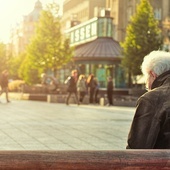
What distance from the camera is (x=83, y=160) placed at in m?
3.07

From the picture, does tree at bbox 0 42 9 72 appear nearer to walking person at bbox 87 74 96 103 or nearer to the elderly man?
walking person at bbox 87 74 96 103

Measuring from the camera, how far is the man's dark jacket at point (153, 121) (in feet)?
12.5

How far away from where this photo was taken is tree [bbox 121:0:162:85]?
50.6m

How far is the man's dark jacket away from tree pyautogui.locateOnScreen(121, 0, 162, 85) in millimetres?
46573

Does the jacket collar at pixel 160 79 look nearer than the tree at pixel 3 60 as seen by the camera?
Yes

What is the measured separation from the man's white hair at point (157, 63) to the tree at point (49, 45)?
152 ft

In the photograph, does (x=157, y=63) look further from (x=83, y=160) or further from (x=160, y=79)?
(x=83, y=160)

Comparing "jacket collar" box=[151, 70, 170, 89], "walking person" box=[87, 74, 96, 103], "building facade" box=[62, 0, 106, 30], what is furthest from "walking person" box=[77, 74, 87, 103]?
"building facade" box=[62, 0, 106, 30]

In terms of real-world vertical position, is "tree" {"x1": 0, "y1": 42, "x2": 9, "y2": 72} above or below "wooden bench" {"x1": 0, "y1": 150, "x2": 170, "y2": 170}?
above

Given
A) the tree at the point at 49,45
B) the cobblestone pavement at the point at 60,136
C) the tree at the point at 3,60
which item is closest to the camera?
the cobblestone pavement at the point at 60,136

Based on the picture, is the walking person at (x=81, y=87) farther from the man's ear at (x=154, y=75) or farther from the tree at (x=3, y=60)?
the tree at (x=3, y=60)

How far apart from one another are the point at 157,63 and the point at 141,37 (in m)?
47.0

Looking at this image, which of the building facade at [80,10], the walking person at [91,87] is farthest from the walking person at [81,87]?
the building facade at [80,10]

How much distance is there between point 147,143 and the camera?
384 centimetres
